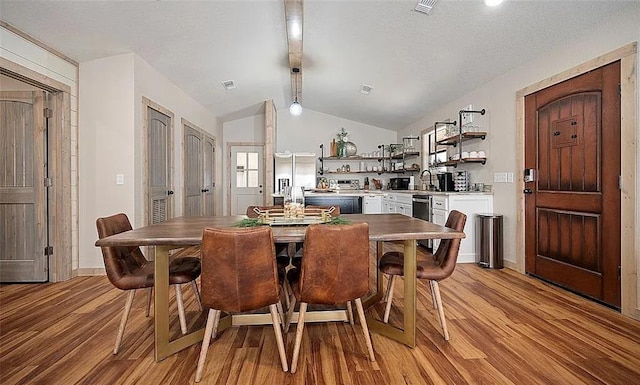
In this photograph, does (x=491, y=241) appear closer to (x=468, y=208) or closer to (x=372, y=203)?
(x=468, y=208)

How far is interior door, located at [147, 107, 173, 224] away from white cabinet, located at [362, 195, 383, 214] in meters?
3.24

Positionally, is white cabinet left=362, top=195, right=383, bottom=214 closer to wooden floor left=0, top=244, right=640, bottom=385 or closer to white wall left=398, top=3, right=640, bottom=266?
white wall left=398, top=3, right=640, bottom=266

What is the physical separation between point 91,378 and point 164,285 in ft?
1.86

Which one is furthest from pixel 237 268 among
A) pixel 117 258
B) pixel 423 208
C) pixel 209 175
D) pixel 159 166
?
pixel 209 175

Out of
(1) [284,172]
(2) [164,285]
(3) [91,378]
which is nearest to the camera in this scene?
(3) [91,378]

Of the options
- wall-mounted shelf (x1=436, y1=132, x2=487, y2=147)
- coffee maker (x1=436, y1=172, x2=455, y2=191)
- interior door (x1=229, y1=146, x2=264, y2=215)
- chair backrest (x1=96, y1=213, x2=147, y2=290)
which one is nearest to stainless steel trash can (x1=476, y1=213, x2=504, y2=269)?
coffee maker (x1=436, y1=172, x2=455, y2=191)

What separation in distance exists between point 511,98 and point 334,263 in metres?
3.41

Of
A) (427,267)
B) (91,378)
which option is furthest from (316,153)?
(91,378)

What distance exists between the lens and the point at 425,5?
2.93 m

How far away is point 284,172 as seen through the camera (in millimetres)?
7156

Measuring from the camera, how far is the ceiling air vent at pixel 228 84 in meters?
5.38

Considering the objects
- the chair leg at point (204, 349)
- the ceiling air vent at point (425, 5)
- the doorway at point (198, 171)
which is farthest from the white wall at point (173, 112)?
the ceiling air vent at point (425, 5)

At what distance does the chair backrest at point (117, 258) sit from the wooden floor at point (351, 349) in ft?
1.45

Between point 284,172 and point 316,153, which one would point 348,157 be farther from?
point 284,172
